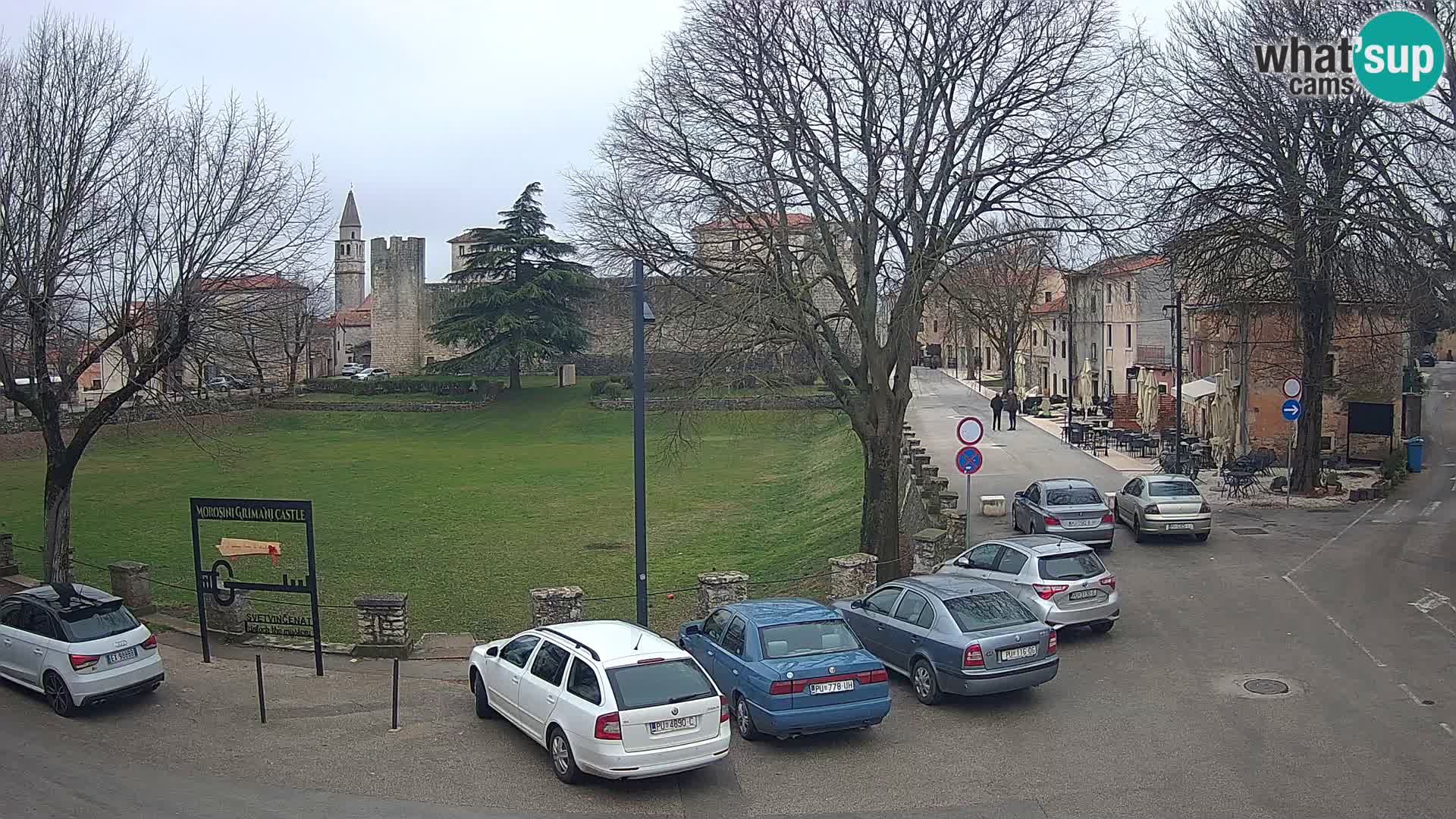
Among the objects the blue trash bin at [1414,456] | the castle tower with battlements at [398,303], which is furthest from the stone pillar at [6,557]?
the castle tower with battlements at [398,303]

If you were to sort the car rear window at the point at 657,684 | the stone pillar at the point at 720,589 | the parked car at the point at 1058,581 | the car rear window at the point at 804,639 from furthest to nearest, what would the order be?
the stone pillar at the point at 720,589 → the parked car at the point at 1058,581 → the car rear window at the point at 804,639 → the car rear window at the point at 657,684

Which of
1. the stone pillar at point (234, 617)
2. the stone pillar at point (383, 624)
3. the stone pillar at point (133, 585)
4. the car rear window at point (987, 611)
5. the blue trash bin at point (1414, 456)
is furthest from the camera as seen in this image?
the blue trash bin at point (1414, 456)

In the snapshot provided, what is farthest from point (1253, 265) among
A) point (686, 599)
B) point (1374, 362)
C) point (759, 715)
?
point (759, 715)

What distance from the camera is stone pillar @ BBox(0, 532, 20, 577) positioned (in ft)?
73.6

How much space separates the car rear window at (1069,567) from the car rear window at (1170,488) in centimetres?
731

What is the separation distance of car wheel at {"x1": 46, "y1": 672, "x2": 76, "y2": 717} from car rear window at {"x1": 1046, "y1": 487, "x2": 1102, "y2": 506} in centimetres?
1627

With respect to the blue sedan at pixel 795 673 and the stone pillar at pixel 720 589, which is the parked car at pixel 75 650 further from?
the stone pillar at pixel 720 589

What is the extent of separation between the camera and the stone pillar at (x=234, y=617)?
57.7 ft

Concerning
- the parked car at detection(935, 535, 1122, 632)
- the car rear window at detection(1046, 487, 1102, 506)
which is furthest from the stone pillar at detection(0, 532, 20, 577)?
the car rear window at detection(1046, 487, 1102, 506)

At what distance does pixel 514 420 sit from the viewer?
6353cm

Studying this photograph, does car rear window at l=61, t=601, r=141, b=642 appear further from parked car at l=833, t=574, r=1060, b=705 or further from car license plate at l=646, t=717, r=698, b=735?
parked car at l=833, t=574, r=1060, b=705

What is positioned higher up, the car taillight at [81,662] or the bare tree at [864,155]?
the bare tree at [864,155]

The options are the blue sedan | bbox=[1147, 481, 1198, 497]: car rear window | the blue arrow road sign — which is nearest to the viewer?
the blue sedan

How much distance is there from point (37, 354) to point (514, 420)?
4525 cm
